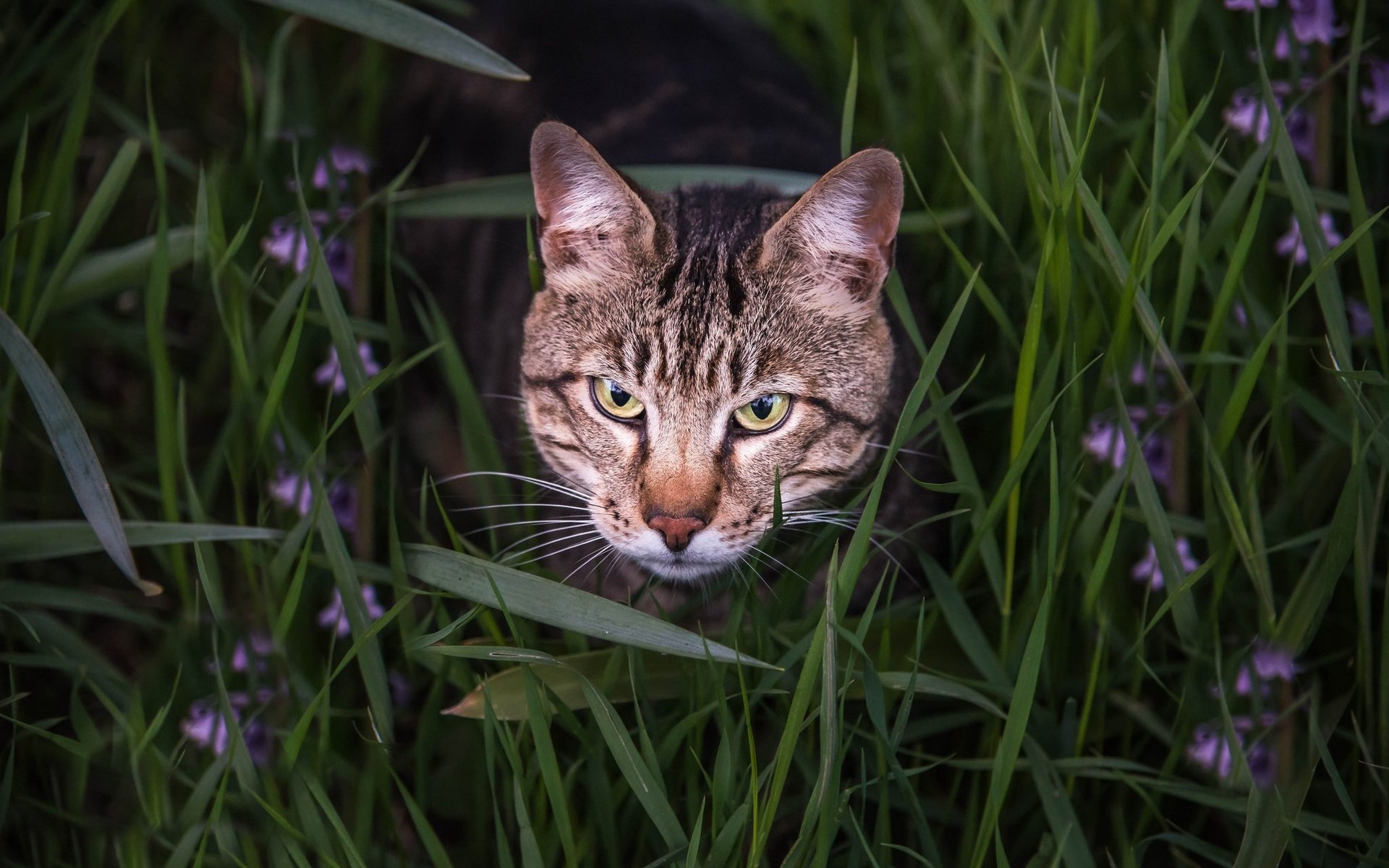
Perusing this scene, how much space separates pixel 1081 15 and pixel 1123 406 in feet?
3.39

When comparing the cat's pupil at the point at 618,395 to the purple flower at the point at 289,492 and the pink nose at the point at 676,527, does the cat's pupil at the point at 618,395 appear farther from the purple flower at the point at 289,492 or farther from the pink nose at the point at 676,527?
the purple flower at the point at 289,492

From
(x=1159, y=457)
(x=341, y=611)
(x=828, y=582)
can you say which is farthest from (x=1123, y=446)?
(x=341, y=611)

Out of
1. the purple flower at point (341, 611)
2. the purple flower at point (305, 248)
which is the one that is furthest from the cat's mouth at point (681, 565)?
the purple flower at point (305, 248)

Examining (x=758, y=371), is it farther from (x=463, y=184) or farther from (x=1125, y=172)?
(x=1125, y=172)

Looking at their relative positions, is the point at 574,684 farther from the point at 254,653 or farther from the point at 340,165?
the point at 340,165

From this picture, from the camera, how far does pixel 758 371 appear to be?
72.8 inches

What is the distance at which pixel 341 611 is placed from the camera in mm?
1875

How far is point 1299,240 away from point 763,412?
1080 millimetres

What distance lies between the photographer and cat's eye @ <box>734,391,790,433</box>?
73.2 inches

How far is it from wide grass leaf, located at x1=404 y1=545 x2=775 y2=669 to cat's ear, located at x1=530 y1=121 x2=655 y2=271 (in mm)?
601

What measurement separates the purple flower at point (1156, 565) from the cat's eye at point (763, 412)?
654 millimetres

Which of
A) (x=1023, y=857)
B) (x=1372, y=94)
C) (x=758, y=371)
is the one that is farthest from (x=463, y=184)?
(x=1372, y=94)

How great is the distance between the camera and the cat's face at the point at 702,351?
1.78 m

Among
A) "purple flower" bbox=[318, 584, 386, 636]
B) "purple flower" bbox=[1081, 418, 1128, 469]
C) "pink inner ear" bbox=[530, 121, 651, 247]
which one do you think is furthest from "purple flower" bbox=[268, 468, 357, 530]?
"purple flower" bbox=[1081, 418, 1128, 469]
